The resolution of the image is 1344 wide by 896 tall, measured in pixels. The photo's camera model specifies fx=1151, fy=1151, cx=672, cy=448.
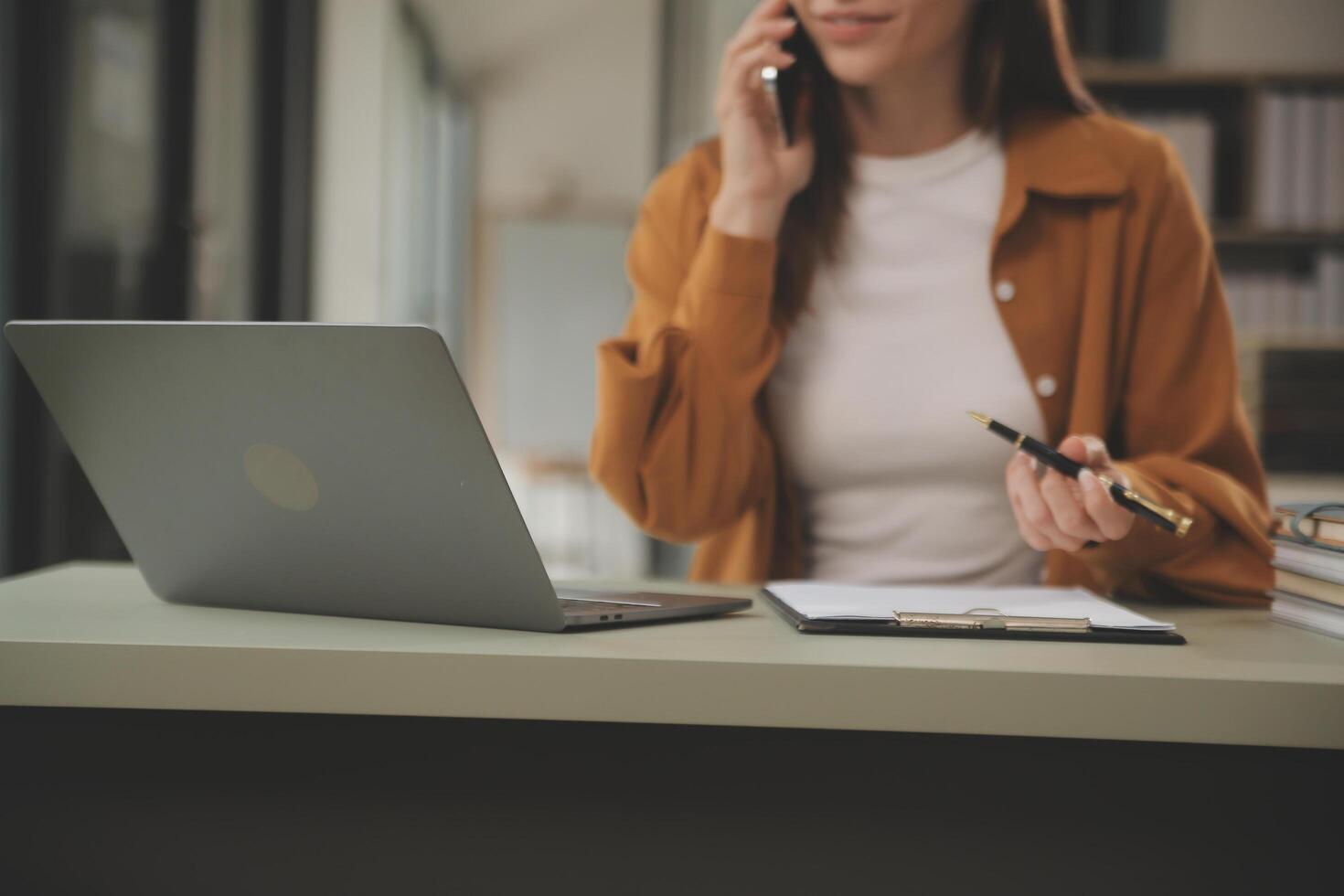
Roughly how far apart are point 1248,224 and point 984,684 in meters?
2.91

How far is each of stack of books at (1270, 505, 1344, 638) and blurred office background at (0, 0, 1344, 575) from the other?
1.71 meters

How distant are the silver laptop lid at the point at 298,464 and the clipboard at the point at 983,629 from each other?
0.17 meters

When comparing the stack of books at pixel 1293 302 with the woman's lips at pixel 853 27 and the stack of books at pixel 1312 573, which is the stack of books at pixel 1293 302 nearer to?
the woman's lips at pixel 853 27

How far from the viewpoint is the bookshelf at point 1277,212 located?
2.90 metres

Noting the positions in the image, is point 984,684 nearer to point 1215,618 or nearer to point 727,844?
point 727,844

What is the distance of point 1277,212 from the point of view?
303 cm

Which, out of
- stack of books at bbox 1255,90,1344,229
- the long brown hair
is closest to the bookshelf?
stack of books at bbox 1255,90,1344,229

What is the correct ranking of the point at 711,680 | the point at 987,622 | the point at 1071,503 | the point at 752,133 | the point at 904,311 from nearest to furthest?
the point at 711,680 → the point at 987,622 → the point at 1071,503 → the point at 752,133 → the point at 904,311

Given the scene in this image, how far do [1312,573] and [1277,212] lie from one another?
266cm

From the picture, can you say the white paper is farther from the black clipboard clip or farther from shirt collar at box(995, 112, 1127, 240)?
shirt collar at box(995, 112, 1127, 240)

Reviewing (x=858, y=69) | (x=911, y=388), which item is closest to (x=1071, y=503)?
(x=911, y=388)

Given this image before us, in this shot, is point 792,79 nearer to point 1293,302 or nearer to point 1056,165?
point 1056,165

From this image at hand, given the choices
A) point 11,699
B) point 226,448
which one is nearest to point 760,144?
point 226,448

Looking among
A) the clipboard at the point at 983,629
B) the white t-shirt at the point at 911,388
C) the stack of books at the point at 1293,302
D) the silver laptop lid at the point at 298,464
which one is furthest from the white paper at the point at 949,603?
the stack of books at the point at 1293,302
